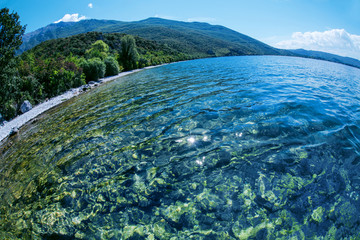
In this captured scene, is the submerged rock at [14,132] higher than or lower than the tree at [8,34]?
lower

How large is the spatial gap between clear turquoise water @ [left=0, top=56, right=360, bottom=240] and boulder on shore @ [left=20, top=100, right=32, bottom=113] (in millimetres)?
10565

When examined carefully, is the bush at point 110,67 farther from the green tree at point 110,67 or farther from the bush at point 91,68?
the bush at point 91,68

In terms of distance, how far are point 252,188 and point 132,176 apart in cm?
359

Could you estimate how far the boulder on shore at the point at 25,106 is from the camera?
15.3 meters

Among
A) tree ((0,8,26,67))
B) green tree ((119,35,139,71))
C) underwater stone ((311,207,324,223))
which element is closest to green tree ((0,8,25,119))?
tree ((0,8,26,67))

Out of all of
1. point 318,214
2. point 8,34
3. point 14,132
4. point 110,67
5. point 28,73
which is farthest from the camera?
point 110,67

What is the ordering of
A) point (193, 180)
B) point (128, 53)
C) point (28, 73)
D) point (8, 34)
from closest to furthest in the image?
point (193, 180)
point (8, 34)
point (28, 73)
point (128, 53)

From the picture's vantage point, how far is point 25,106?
15539 millimetres

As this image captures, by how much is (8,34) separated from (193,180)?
22062 mm

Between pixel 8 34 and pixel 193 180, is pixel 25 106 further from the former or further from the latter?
pixel 193 180

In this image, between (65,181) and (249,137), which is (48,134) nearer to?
(65,181)

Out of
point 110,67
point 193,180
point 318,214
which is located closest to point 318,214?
point 318,214

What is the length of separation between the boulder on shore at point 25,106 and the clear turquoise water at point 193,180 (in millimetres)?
10565

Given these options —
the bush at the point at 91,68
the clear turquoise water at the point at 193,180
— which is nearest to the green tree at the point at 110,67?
the bush at the point at 91,68
